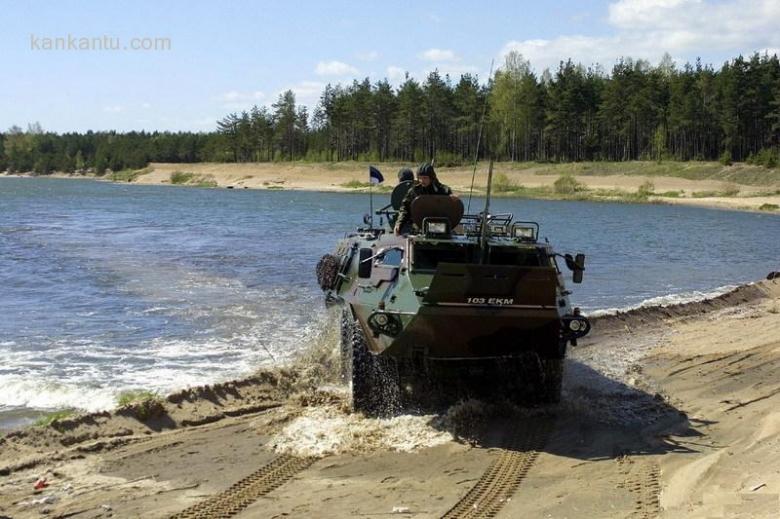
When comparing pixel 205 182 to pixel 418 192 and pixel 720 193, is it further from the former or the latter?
pixel 418 192

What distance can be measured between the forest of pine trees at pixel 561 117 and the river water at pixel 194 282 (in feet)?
92.9

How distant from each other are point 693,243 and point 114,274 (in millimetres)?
20728

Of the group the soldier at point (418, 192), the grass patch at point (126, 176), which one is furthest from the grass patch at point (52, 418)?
the grass patch at point (126, 176)

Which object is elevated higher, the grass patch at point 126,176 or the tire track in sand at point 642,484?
the grass patch at point 126,176

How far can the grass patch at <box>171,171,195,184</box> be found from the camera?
94262 millimetres

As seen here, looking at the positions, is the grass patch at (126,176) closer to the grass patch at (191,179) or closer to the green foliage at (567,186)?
the grass patch at (191,179)

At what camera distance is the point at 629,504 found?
703 cm

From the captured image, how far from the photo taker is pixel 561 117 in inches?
3152

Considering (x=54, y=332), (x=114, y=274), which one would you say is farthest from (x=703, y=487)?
(x=114, y=274)

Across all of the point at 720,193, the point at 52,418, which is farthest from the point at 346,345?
the point at 720,193

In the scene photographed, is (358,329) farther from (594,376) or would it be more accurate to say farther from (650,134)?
(650,134)

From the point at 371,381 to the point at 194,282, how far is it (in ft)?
38.5

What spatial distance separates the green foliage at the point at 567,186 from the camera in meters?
64.4

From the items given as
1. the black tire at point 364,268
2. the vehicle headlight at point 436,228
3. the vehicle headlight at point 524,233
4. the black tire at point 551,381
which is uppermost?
the vehicle headlight at point 436,228
